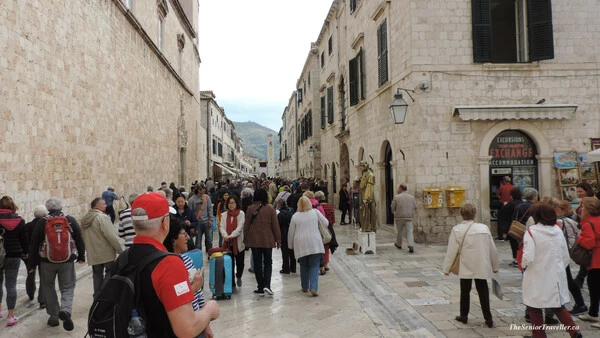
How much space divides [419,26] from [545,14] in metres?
3.34

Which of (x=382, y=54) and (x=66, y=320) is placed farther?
(x=382, y=54)

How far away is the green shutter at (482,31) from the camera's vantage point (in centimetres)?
1102

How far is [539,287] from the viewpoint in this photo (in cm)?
418

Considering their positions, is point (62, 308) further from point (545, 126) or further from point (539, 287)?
point (545, 126)

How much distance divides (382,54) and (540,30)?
455 centimetres

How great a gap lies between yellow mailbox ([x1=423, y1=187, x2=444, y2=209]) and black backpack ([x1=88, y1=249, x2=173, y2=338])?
32.3ft

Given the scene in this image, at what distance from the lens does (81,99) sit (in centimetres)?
1098

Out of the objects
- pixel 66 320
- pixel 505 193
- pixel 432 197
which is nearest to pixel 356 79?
pixel 432 197

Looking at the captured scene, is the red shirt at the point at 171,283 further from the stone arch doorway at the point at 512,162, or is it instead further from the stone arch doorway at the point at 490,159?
the stone arch doorway at the point at 512,162

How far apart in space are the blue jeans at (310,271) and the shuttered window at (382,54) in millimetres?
8338

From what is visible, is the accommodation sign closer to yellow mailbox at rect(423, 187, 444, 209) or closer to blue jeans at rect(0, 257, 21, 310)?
yellow mailbox at rect(423, 187, 444, 209)

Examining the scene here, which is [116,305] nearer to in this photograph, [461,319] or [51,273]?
[51,273]

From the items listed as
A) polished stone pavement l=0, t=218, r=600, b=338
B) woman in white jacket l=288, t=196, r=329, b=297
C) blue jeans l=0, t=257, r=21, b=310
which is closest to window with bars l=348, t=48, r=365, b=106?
polished stone pavement l=0, t=218, r=600, b=338

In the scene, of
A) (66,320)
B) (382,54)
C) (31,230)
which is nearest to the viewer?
(66,320)
